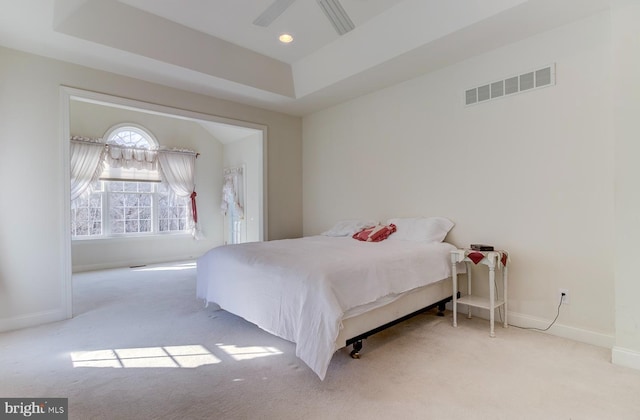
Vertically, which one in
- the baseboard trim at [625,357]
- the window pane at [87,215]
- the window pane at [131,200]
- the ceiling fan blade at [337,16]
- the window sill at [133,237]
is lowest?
the baseboard trim at [625,357]

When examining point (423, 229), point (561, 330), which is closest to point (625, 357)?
point (561, 330)

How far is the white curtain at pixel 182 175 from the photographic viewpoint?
259 inches

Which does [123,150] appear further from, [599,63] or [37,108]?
[599,63]

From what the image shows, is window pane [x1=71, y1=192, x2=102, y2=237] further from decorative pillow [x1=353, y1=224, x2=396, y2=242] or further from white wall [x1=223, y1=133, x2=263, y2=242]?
decorative pillow [x1=353, y1=224, x2=396, y2=242]

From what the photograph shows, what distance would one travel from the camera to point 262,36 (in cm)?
352

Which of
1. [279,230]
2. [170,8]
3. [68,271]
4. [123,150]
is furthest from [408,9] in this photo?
[123,150]

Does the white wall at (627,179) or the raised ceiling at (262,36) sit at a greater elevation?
the raised ceiling at (262,36)

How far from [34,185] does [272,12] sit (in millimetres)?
2930

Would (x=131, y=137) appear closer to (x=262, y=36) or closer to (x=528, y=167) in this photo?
(x=262, y=36)

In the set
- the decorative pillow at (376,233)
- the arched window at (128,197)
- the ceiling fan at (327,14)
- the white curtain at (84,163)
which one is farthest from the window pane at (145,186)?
the decorative pillow at (376,233)

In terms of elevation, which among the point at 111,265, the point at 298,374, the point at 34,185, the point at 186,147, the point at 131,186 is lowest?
the point at 298,374

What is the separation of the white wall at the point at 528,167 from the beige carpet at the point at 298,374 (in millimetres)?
527

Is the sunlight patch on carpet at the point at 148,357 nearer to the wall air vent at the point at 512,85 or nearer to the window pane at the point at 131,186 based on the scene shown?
the wall air vent at the point at 512,85

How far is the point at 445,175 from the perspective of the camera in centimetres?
358
